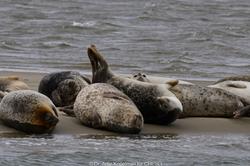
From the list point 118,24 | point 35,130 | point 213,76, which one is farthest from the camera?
point 118,24

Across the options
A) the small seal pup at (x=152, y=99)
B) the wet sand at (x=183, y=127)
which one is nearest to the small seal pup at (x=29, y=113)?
the wet sand at (x=183, y=127)

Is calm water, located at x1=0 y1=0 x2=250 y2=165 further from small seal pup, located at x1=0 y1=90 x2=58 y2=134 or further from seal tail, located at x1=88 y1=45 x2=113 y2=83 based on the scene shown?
seal tail, located at x1=88 y1=45 x2=113 y2=83

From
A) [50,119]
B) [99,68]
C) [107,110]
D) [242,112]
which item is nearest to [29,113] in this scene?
[50,119]

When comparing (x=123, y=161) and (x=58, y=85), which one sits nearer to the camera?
(x=123, y=161)

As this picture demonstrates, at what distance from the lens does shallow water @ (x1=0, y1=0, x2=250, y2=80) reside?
15.4 m

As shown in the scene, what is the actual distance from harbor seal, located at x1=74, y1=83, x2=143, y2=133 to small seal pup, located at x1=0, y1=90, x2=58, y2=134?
0.42m

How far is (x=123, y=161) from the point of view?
274 inches

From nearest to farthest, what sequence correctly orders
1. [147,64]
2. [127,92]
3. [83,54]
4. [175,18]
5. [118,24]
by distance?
[127,92] < [147,64] < [83,54] < [118,24] < [175,18]

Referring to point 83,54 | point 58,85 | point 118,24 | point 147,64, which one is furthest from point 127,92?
point 118,24

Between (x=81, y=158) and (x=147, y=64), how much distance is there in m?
8.82

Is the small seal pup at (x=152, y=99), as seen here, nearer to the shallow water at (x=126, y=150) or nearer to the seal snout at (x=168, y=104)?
the seal snout at (x=168, y=104)

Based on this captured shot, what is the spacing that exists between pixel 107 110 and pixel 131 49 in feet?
32.3

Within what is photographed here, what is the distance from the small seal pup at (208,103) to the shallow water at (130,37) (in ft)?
15.1

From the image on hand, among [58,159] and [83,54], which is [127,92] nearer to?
[58,159]
